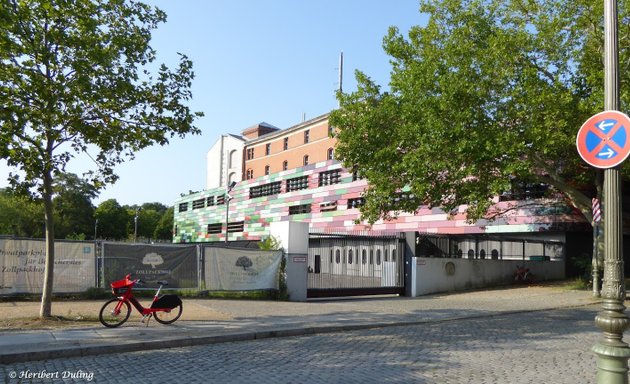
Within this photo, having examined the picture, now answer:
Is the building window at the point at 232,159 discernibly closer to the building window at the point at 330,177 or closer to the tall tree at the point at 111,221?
the building window at the point at 330,177

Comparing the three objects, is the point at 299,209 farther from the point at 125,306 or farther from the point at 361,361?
the point at 361,361

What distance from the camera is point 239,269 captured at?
1722 centimetres

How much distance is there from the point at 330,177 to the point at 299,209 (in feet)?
22.4

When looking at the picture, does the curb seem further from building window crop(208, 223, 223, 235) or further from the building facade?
building window crop(208, 223, 223, 235)

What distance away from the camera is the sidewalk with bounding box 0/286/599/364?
8984 millimetres

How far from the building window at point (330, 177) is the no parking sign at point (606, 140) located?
4859 cm

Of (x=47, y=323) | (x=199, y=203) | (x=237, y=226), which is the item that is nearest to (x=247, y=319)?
(x=47, y=323)

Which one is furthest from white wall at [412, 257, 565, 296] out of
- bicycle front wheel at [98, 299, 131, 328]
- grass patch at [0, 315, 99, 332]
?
grass patch at [0, 315, 99, 332]

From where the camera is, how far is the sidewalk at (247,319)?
898 cm

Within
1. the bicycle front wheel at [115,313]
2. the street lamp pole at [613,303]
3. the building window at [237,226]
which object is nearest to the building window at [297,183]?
the building window at [237,226]

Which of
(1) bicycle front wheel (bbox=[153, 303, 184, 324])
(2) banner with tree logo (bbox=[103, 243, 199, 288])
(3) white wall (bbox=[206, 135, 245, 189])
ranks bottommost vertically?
(1) bicycle front wheel (bbox=[153, 303, 184, 324])

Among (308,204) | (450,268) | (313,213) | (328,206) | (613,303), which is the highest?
(308,204)

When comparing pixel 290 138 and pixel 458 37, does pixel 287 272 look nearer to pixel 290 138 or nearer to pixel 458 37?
pixel 458 37

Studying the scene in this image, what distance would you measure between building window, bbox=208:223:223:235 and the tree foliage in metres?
55.7
